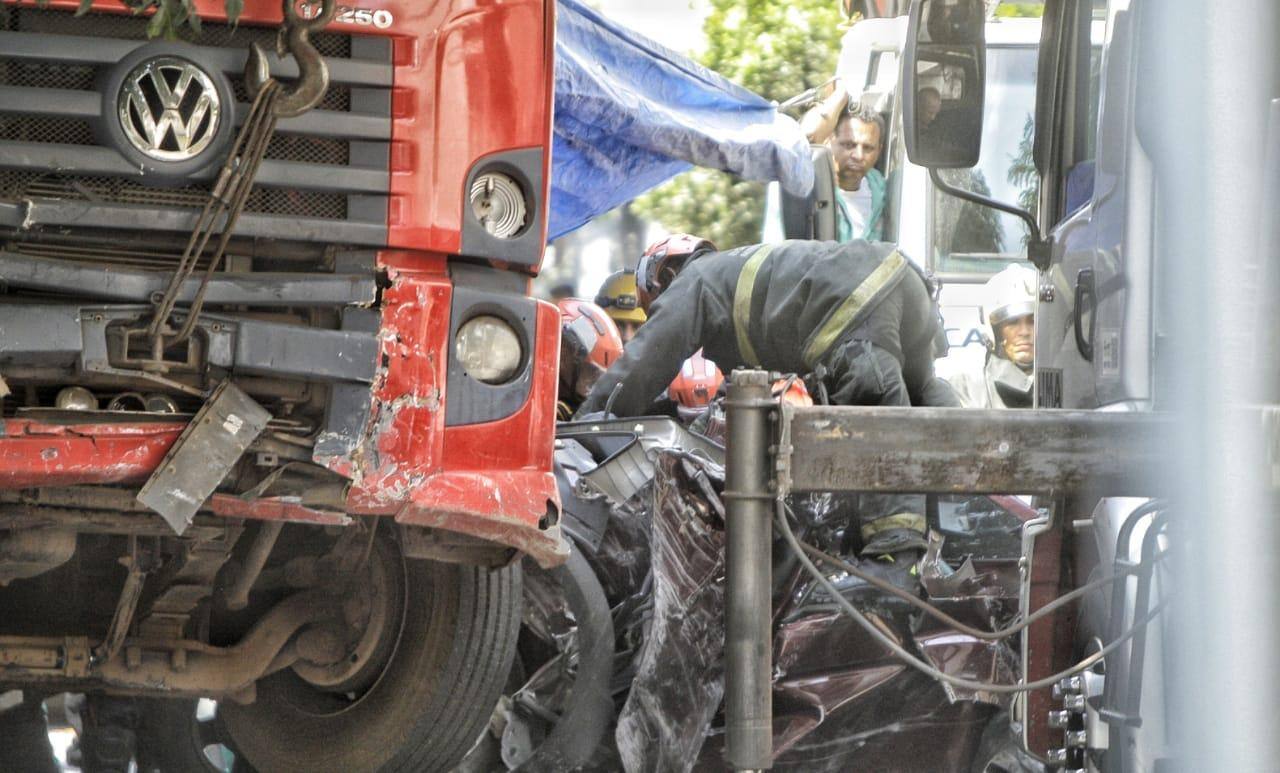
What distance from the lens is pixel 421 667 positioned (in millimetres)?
5035

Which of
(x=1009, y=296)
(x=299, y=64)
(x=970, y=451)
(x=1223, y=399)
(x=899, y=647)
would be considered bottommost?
(x=899, y=647)

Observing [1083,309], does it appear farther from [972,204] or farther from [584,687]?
[972,204]

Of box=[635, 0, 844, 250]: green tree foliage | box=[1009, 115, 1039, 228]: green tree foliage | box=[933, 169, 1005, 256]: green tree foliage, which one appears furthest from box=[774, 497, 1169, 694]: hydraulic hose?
box=[635, 0, 844, 250]: green tree foliage

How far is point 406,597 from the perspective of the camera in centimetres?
512

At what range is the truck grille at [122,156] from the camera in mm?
4004

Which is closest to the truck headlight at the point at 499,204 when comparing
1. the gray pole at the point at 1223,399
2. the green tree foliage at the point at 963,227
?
the gray pole at the point at 1223,399

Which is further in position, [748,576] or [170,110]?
[170,110]

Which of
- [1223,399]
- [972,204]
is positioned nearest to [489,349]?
[1223,399]

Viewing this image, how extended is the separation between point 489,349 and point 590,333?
3.94m

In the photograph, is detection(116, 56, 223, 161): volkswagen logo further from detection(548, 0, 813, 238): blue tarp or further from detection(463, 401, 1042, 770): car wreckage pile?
detection(548, 0, 813, 238): blue tarp

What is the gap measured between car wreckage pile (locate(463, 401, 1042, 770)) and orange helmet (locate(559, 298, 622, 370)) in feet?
6.72

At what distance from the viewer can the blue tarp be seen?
8.51 meters

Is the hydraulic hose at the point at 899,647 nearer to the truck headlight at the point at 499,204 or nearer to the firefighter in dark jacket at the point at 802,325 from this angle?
the truck headlight at the point at 499,204

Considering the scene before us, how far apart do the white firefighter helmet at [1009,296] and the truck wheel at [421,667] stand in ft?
16.4
